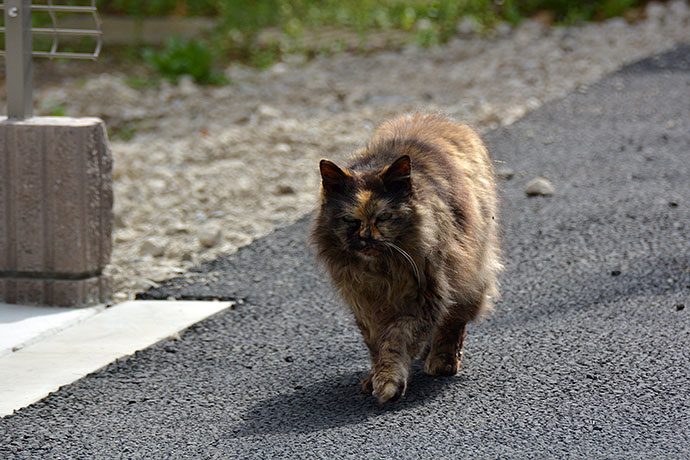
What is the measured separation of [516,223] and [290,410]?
119 inches

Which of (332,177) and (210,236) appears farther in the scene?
(210,236)

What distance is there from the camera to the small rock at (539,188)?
6.76 meters

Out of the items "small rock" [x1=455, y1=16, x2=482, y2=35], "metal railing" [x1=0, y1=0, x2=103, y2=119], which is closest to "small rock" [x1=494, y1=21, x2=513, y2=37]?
"small rock" [x1=455, y1=16, x2=482, y2=35]

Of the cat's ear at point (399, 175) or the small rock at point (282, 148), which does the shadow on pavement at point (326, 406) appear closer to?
the cat's ear at point (399, 175)

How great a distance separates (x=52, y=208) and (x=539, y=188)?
12.0 ft

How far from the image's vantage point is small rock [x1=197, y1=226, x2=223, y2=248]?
6.21 m

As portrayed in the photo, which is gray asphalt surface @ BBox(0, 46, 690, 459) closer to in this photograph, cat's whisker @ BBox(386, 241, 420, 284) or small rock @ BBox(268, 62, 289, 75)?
cat's whisker @ BBox(386, 241, 420, 284)

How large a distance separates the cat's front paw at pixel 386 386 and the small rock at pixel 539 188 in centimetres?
350

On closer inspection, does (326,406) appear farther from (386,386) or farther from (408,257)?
(408,257)

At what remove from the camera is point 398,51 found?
Answer: 12.2m

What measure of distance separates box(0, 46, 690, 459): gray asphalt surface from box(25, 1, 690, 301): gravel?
0.67 m

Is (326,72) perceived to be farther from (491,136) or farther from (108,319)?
(108,319)

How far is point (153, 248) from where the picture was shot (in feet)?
20.0

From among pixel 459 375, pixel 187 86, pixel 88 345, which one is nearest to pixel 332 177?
pixel 459 375
